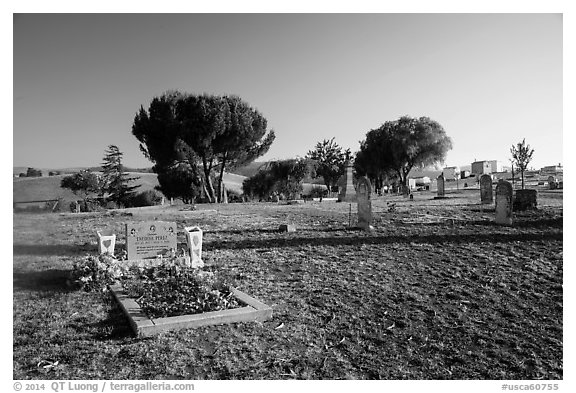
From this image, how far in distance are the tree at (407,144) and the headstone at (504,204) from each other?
2539 cm

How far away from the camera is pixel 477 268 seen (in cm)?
723

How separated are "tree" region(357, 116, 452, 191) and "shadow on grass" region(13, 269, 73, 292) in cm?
3274

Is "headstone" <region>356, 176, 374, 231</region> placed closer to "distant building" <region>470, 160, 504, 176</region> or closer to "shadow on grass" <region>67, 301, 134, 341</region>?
"shadow on grass" <region>67, 301, 134, 341</region>

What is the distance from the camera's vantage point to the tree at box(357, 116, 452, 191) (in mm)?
35906

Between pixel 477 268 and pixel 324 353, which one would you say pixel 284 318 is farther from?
pixel 477 268

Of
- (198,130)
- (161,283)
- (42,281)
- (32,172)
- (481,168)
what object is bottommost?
(42,281)

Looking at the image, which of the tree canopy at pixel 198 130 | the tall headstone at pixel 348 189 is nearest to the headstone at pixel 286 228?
the tall headstone at pixel 348 189

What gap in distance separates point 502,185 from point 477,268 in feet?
16.0

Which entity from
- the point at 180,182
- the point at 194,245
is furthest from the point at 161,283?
the point at 180,182

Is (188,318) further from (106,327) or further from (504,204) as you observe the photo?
(504,204)

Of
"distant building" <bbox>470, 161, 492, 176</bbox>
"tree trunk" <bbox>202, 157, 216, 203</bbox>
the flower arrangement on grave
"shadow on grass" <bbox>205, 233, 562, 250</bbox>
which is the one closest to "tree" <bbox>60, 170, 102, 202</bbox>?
"tree trunk" <bbox>202, 157, 216, 203</bbox>

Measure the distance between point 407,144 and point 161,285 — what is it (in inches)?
1311

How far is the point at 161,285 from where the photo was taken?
17.9 feet

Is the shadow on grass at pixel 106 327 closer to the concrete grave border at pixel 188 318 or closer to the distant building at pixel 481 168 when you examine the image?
the concrete grave border at pixel 188 318
